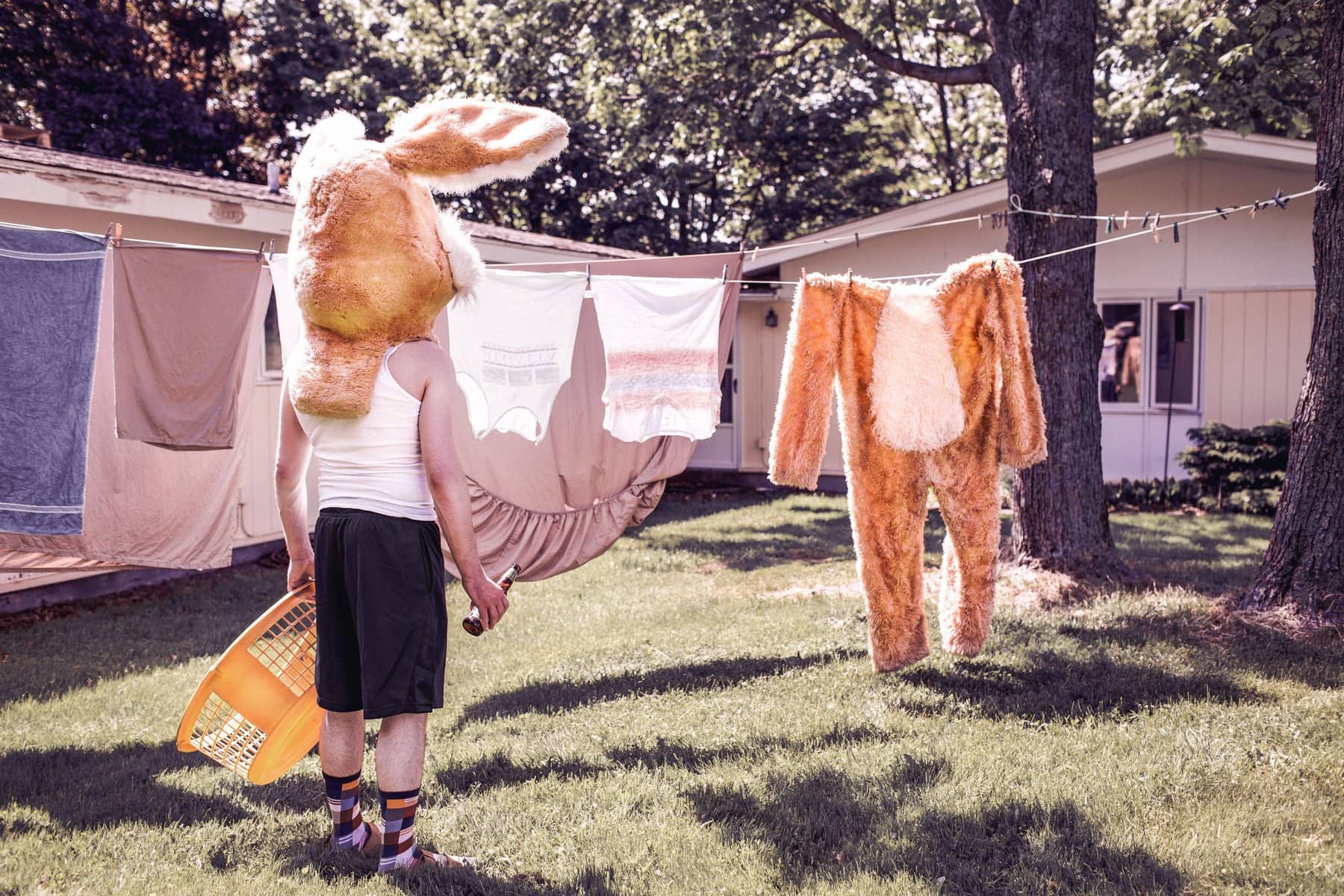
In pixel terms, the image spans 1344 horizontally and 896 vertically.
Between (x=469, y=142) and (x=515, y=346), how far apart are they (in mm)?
2255

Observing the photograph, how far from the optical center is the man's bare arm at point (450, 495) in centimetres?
291

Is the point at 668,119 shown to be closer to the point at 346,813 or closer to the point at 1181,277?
the point at 1181,277

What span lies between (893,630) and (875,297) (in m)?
1.50

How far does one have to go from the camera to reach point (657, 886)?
2.95 m

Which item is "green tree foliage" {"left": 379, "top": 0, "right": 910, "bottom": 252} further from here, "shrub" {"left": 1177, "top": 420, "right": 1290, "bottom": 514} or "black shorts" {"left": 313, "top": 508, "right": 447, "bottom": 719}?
"black shorts" {"left": 313, "top": 508, "right": 447, "bottom": 719}

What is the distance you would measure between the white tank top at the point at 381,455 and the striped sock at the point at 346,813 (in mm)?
882

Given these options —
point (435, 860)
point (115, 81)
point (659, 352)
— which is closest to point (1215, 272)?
point (659, 352)

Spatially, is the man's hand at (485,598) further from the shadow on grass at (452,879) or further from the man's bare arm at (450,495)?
the shadow on grass at (452,879)

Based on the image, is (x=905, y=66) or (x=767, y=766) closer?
(x=767, y=766)

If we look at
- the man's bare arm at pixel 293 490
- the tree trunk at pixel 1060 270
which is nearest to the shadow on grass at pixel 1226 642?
the tree trunk at pixel 1060 270

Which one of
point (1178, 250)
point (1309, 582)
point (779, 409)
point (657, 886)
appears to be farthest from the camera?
point (1178, 250)

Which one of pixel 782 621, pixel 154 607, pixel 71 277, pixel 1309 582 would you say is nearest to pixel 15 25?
pixel 154 607

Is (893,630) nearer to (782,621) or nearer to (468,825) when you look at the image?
(782,621)

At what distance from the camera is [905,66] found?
878 centimetres
